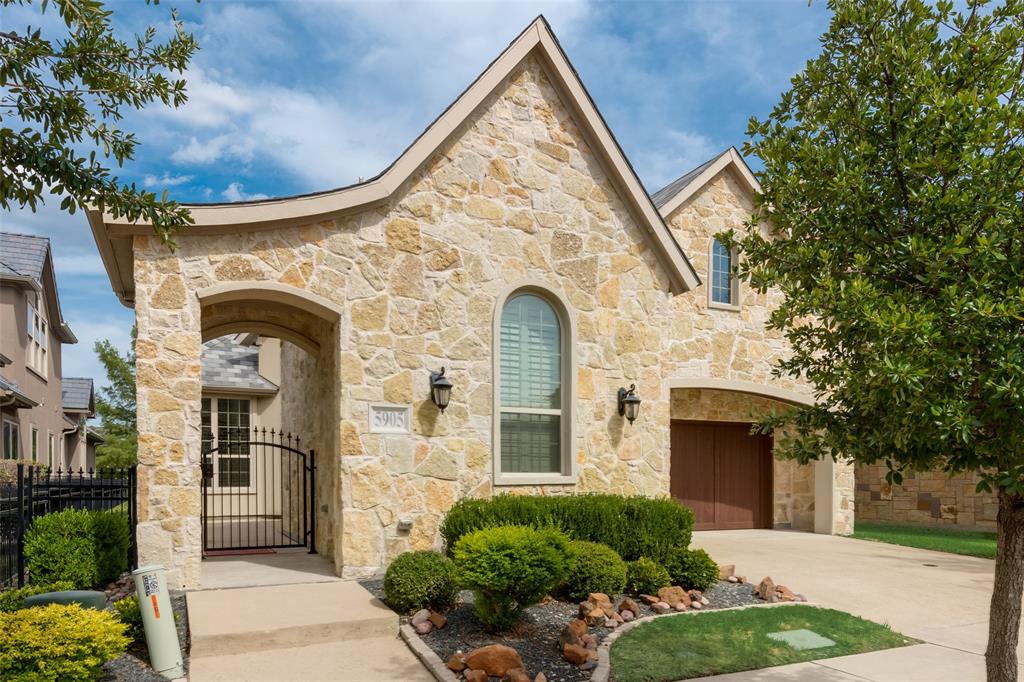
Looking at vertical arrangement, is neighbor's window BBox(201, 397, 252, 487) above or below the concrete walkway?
above

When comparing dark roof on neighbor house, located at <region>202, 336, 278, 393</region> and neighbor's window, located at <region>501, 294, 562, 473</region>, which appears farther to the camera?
dark roof on neighbor house, located at <region>202, 336, 278, 393</region>

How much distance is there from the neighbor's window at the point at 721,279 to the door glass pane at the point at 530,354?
617 cm

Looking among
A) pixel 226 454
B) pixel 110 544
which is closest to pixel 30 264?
pixel 226 454

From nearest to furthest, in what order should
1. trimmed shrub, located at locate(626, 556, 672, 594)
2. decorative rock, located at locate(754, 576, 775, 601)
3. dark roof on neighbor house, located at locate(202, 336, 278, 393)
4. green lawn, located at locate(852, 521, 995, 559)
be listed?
trimmed shrub, located at locate(626, 556, 672, 594)
decorative rock, located at locate(754, 576, 775, 601)
green lawn, located at locate(852, 521, 995, 559)
dark roof on neighbor house, located at locate(202, 336, 278, 393)

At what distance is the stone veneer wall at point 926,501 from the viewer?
61.9 feet

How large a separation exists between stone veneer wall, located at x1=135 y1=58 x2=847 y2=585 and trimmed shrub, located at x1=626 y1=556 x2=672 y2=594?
5.64 ft

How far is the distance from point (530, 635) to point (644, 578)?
90.1 inches

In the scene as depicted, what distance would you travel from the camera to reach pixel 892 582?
432 inches

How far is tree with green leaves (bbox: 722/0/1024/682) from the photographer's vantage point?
4.25 m

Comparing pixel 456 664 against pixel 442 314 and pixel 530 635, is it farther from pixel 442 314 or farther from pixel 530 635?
pixel 442 314

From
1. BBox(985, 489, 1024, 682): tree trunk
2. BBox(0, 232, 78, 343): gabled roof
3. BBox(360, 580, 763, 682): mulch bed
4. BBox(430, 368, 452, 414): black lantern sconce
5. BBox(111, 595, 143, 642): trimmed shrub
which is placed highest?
BBox(0, 232, 78, 343): gabled roof

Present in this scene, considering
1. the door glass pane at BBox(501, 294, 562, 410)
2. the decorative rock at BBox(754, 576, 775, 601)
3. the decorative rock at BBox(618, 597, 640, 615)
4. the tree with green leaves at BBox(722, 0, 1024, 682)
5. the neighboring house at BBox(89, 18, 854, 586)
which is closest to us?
the tree with green leaves at BBox(722, 0, 1024, 682)

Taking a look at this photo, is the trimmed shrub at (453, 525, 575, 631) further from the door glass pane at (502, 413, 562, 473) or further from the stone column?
the stone column

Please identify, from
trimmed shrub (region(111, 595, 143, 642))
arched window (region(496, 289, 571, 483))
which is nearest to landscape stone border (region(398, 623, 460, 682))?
trimmed shrub (region(111, 595, 143, 642))
